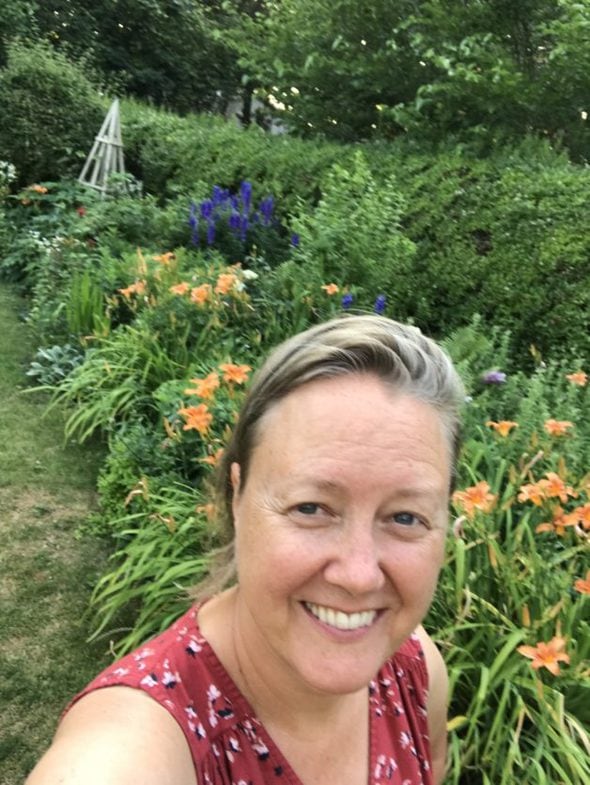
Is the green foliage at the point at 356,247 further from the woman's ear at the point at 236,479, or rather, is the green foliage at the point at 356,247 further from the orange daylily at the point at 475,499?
the woman's ear at the point at 236,479

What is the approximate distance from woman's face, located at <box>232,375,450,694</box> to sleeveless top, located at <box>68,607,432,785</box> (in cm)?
11

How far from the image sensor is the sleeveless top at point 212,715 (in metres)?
1.13

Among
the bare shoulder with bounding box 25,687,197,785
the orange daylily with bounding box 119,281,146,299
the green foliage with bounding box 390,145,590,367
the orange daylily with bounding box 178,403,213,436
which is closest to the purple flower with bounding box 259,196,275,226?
the green foliage with bounding box 390,145,590,367

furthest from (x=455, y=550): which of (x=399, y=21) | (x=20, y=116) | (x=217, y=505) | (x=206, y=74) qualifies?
(x=206, y=74)

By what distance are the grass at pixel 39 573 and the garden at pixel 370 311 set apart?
95mm

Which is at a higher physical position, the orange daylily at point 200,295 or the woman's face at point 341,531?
the woman's face at point 341,531

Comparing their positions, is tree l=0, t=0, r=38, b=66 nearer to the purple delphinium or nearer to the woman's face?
the purple delphinium

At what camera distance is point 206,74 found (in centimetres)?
1917

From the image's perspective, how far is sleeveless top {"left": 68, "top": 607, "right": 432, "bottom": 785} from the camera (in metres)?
1.13

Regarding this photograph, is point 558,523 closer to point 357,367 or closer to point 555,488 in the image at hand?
point 555,488

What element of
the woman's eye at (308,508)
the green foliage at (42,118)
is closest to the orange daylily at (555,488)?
the woman's eye at (308,508)

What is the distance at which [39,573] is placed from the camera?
350cm

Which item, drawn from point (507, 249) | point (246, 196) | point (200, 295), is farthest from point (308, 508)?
point (246, 196)

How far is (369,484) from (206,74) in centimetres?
2013
